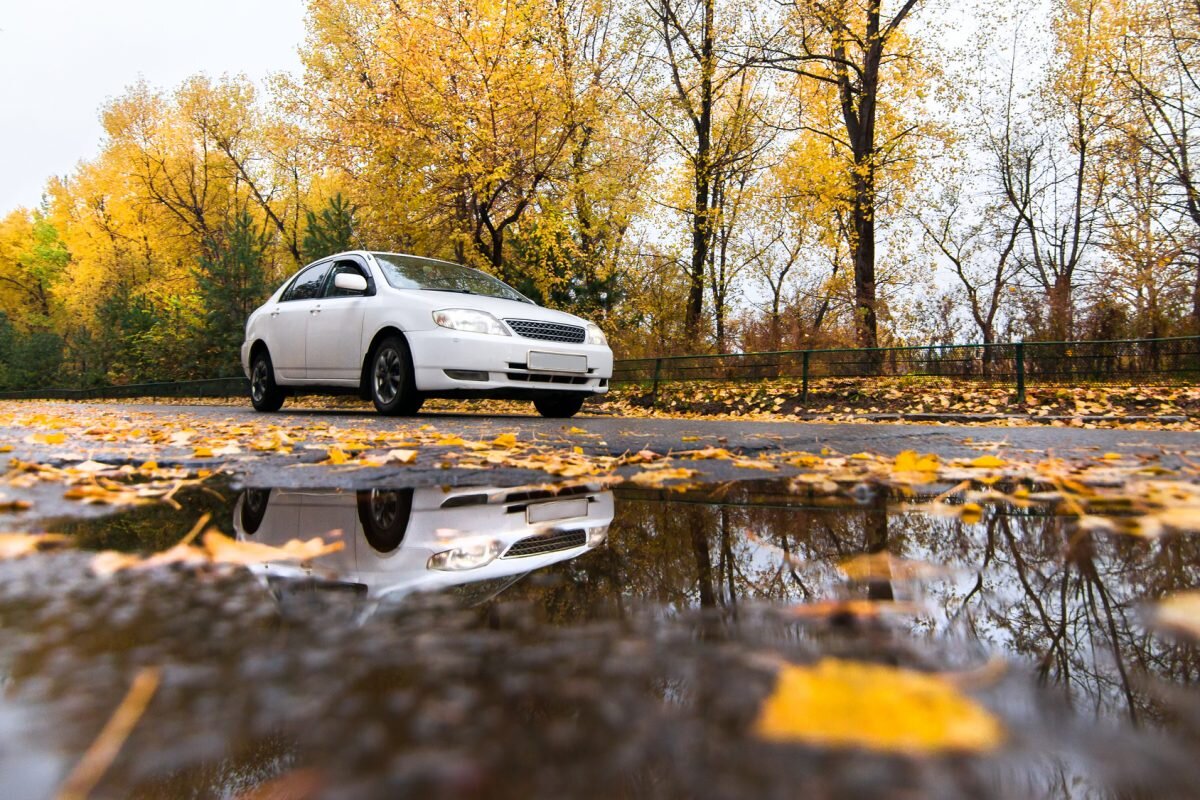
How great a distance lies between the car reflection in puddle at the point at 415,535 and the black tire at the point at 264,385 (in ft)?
23.2

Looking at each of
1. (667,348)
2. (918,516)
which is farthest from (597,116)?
(918,516)

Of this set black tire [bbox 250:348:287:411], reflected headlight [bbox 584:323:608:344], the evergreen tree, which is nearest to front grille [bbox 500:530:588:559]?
reflected headlight [bbox 584:323:608:344]

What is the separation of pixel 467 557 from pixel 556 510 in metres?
0.65

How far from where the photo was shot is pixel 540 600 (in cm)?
125

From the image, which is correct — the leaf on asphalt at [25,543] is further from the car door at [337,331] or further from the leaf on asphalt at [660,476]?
the car door at [337,331]

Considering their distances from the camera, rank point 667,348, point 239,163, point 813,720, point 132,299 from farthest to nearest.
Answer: point 239,163 < point 132,299 < point 667,348 < point 813,720

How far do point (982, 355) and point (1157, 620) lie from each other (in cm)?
1055

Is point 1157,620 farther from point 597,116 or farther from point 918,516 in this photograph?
point 597,116

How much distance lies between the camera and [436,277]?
25.8 ft

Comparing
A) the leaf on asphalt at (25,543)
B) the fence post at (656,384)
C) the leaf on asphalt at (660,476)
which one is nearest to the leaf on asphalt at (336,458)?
the leaf on asphalt at (660,476)

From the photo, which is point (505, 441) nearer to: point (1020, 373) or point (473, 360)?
point (473, 360)

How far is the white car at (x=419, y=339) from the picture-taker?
6711mm

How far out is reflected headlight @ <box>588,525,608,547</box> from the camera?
1.77 meters

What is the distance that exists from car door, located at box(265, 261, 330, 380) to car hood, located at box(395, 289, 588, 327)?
1.66 meters
